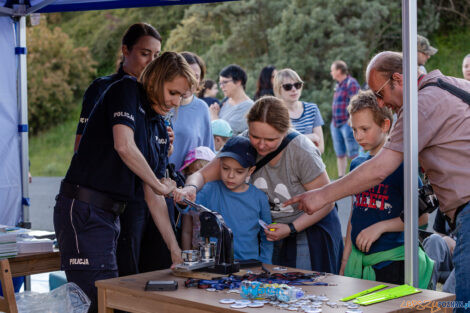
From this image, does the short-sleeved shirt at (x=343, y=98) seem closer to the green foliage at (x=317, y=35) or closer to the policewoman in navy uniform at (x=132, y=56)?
the green foliage at (x=317, y=35)

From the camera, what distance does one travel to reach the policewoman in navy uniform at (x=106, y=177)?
2623 millimetres

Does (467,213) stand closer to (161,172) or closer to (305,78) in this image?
(161,172)

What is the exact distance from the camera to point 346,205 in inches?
340

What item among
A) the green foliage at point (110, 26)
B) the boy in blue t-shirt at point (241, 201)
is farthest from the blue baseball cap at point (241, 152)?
the green foliage at point (110, 26)

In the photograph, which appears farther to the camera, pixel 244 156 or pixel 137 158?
pixel 244 156

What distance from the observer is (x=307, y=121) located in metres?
5.57

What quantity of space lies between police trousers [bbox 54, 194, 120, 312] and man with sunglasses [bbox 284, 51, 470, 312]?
108 centimetres

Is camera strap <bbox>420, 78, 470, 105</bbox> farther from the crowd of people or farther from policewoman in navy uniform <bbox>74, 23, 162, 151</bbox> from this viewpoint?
policewoman in navy uniform <bbox>74, 23, 162, 151</bbox>

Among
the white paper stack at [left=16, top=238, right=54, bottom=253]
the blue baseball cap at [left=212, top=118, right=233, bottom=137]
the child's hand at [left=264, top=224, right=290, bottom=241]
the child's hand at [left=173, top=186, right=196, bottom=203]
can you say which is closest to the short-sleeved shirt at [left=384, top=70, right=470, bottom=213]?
the child's hand at [left=264, top=224, right=290, bottom=241]

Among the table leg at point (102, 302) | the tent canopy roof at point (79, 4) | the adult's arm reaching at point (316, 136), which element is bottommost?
the table leg at point (102, 302)

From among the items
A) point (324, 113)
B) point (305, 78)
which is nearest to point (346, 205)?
point (324, 113)

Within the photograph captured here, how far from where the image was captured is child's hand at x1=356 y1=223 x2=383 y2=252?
294 cm

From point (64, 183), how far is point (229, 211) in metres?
0.82

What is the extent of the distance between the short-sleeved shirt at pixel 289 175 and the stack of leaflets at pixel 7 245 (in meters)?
1.23
